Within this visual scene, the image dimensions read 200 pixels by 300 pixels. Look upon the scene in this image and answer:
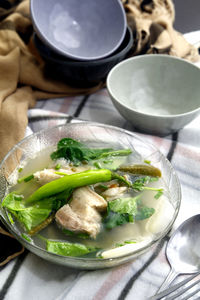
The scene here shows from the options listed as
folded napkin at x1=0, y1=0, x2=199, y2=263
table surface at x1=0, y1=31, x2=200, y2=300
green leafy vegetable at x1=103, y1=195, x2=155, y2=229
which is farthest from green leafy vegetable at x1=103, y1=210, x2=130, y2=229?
folded napkin at x1=0, y1=0, x2=199, y2=263

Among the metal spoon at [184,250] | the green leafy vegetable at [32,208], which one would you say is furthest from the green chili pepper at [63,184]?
the metal spoon at [184,250]

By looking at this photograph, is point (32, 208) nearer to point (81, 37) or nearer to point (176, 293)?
point (176, 293)

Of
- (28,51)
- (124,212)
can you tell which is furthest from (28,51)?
(124,212)

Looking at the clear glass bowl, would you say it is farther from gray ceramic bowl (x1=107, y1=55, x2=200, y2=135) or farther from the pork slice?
gray ceramic bowl (x1=107, y1=55, x2=200, y2=135)

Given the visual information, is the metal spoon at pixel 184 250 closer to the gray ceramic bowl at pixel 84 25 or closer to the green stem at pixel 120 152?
the green stem at pixel 120 152

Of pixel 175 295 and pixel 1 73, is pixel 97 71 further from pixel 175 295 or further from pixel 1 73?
pixel 175 295

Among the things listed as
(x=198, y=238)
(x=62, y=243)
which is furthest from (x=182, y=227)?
(x=62, y=243)
